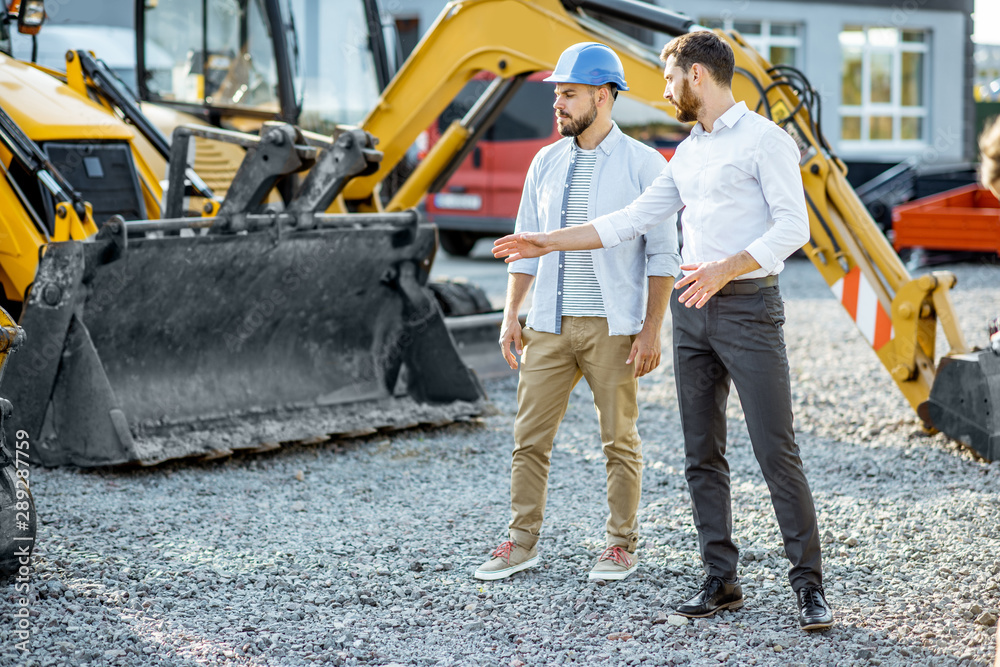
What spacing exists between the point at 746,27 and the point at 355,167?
61.6ft

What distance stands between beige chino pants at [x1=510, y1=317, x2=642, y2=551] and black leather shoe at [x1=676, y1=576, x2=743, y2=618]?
1.39 feet

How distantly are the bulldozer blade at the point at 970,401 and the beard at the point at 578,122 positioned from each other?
8.44 feet

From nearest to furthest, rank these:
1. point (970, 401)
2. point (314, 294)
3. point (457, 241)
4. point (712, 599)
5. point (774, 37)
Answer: point (712, 599) < point (970, 401) < point (314, 294) < point (457, 241) < point (774, 37)

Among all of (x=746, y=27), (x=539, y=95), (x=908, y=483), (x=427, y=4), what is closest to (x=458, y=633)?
(x=908, y=483)

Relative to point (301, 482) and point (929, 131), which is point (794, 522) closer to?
point (301, 482)

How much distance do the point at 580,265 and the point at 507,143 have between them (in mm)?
9572

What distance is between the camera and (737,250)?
11.2ft

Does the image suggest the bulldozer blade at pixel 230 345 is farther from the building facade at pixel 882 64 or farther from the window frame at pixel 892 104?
the window frame at pixel 892 104

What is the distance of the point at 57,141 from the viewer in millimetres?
5621

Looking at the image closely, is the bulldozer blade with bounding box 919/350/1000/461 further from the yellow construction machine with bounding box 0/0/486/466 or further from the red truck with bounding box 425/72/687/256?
the red truck with bounding box 425/72/687/256

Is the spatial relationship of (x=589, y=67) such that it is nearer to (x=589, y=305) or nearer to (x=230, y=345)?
(x=589, y=305)

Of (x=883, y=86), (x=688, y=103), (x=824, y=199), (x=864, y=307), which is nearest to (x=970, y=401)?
(x=864, y=307)

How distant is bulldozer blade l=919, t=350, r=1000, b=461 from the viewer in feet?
17.5

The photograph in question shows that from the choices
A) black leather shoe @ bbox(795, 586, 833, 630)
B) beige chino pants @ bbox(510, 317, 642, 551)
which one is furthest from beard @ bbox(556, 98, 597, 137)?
black leather shoe @ bbox(795, 586, 833, 630)
